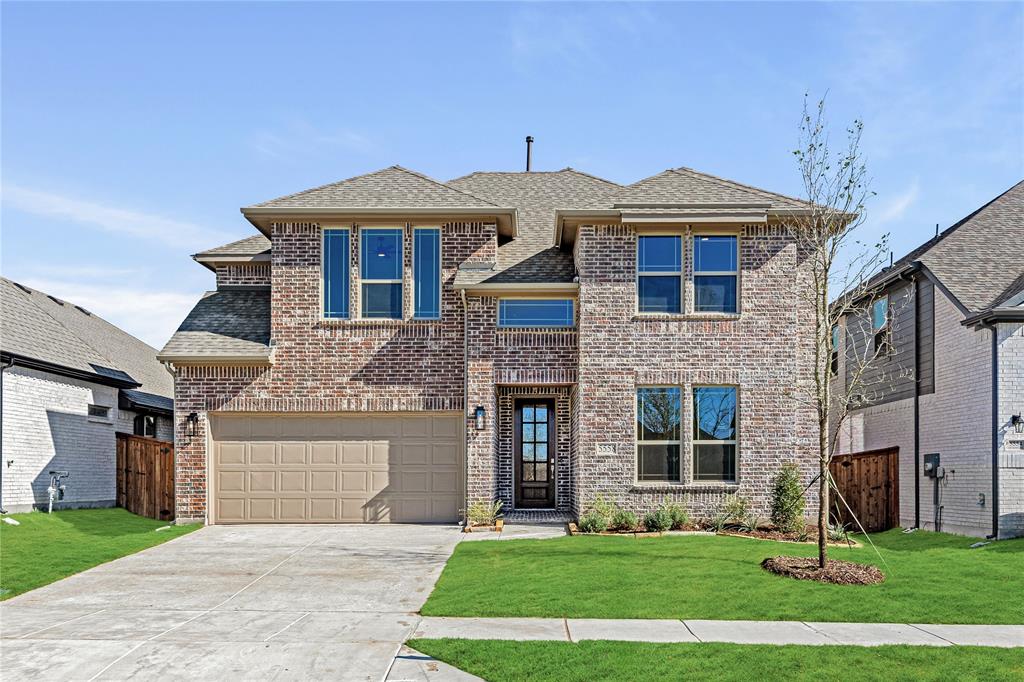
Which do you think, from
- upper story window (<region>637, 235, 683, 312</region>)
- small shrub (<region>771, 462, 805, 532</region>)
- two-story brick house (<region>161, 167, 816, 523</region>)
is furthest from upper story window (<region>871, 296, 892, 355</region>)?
upper story window (<region>637, 235, 683, 312</region>)

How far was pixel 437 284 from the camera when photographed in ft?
56.6

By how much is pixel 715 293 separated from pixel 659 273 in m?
1.11

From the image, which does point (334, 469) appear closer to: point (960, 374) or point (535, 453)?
point (535, 453)

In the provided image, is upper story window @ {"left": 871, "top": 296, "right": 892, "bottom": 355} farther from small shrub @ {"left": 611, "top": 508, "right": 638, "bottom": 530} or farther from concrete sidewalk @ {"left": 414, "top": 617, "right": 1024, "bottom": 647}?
concrete sidewalk @ {"left": 414, "top": 617, "right": 1024, "bottom": 647}

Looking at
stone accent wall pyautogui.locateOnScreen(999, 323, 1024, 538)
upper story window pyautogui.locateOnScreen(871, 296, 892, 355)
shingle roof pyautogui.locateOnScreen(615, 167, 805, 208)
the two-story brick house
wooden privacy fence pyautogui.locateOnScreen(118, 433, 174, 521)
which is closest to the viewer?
stone accent wall pyautogui.locateOnScreen(999, 323, 1024, 538)

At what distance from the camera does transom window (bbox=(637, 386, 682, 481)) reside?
16.2 meters

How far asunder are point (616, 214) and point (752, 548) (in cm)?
634

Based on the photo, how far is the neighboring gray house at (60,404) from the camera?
17.3m

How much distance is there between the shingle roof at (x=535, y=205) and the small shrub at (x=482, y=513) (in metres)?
4.17

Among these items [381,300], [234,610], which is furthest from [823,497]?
[381,300]

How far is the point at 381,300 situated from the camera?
17.2m

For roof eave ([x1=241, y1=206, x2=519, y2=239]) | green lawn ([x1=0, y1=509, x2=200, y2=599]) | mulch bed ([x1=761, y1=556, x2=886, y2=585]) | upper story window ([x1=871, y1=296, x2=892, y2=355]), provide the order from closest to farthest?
mulch bed ([x1=761, y1=556, x2=886, y2=585]) < green lawn ([x1=0, y1=509, x2=200, y2=599]) < roof eave ([x1=241, y1=206, x2=519, y2=239]) < upper story window ([x1=871, y1=296, x2=892, y2=355])

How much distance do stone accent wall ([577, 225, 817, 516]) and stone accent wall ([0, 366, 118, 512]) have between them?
10.9 m

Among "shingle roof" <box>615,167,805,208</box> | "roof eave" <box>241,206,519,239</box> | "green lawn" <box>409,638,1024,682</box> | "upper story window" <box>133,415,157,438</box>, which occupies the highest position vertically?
"shingle roof" <box>615,167,805,208</box>
